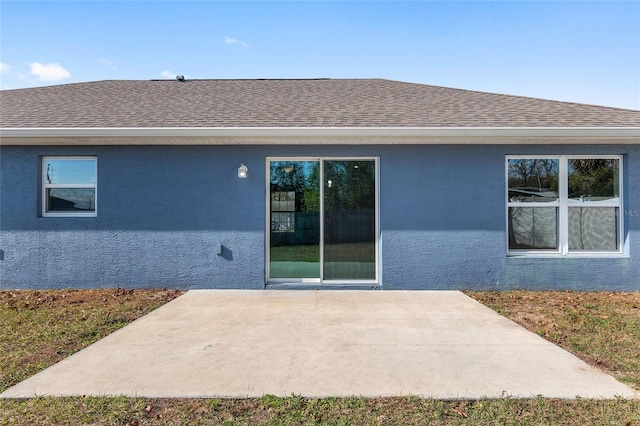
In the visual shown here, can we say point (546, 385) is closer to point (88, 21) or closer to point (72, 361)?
point (72, 361)

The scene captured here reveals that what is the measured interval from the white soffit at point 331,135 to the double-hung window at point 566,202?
1.53ft

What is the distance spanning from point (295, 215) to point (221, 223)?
1.47 metres

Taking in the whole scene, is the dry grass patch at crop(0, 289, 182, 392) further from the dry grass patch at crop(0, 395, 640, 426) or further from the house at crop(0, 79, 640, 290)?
the dry grass patch at crop(0, 395, 640, 426)

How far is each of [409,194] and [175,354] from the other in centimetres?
480

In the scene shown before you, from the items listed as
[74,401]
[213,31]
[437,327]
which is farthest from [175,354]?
[213,31]

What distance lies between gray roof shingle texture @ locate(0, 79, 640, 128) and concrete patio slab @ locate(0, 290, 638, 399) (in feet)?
11.3

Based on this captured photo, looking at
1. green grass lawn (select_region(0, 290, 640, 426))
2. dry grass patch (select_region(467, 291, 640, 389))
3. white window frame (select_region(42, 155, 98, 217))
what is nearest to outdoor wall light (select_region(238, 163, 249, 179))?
green grass lawn (select_region(0, 290, 640, 426))

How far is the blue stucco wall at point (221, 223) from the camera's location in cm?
645

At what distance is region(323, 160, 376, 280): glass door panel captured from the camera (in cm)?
664

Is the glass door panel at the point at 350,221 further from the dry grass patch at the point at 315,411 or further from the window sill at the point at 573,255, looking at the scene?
the dry grass patch at the point at 315,411

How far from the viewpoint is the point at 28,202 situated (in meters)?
6.58

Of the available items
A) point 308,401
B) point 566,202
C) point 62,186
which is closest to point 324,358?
point 308,401

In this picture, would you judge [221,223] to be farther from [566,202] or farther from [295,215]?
[566,202]

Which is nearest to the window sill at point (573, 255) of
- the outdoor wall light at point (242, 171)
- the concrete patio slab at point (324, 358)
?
the concrete patio slab at point (324, 358)
